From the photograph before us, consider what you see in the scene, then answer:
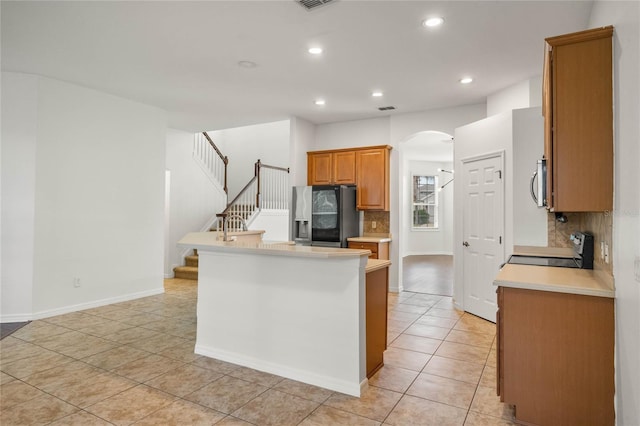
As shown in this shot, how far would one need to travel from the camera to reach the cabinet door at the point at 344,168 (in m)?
6.39

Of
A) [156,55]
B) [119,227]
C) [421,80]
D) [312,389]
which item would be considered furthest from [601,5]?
[119,227]

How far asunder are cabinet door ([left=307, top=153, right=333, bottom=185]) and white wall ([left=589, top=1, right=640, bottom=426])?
4.75m

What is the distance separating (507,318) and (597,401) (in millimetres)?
593

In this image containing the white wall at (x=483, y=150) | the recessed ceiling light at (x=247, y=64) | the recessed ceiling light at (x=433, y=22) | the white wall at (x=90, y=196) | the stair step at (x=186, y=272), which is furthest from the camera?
the stair step at (x=186, y=272)

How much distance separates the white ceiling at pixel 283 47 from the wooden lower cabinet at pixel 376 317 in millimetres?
2183

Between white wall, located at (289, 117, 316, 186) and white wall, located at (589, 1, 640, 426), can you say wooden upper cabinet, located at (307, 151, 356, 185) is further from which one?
white wall, located at (589, 1, 640, 426)

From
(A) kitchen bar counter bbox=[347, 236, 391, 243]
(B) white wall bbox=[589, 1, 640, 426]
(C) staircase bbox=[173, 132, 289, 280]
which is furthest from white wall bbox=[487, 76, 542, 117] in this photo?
(C) staircase bbox=[173, 132, 289, 280]

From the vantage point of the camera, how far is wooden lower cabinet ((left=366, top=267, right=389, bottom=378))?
112 inches

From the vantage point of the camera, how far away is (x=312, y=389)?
8.93 ft

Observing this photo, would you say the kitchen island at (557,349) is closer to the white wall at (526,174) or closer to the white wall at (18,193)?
the white wall at (526,174)

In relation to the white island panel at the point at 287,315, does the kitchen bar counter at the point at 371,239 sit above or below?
above

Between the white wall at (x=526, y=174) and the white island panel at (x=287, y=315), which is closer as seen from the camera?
the white island panel at (x=287, y=315)

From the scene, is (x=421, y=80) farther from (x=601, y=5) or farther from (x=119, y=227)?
(x=119, y=227)

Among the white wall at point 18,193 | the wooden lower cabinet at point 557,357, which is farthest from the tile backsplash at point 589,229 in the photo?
the white wall at point 18,193
